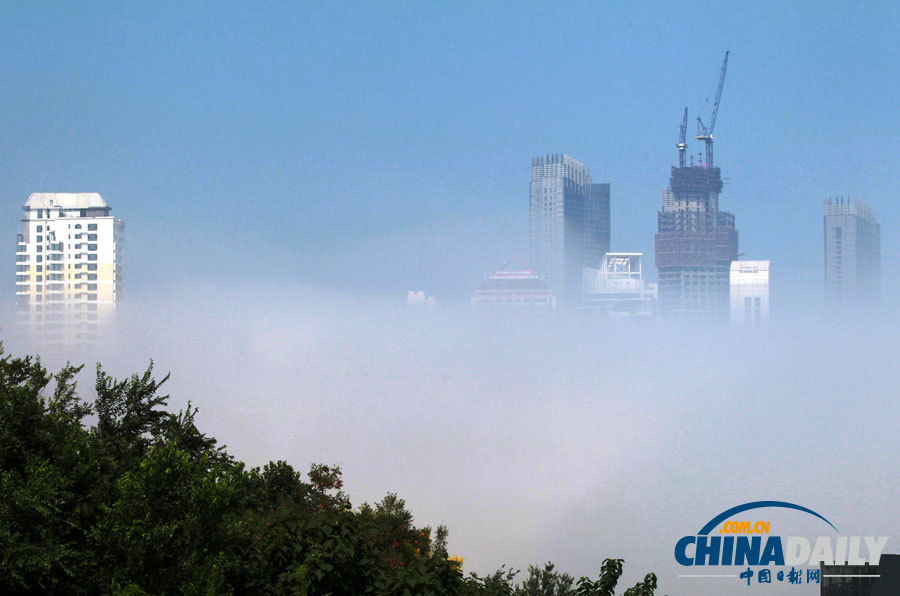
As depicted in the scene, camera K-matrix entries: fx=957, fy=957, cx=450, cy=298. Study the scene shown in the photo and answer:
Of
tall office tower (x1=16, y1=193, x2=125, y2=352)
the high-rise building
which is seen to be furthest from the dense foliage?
the high-rise building

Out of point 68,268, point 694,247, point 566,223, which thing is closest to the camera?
point 68,268

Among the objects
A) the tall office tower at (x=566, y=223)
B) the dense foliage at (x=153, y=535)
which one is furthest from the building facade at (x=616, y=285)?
the dense foliage at (x=153, y=535)

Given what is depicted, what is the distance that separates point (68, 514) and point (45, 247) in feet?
150

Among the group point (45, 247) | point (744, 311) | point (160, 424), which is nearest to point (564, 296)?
point (744, 311)

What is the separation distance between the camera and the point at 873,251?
69.3 m

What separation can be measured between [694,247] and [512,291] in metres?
15.5

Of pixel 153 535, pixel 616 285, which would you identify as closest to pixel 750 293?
pixel 616 285

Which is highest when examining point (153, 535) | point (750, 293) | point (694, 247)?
point (694, 247)

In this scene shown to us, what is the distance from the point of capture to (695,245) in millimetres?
72375

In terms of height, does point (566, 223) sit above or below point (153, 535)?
above

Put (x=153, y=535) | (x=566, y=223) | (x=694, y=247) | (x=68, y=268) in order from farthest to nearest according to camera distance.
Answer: (x=694, y=247), (x=566, y=223), (x=68, y=268), (x=153, y=535)

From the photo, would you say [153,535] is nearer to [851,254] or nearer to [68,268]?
[68,268]

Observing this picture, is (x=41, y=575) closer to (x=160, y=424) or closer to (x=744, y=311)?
(x=160, y=424)

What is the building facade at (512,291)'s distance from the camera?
6644cm
